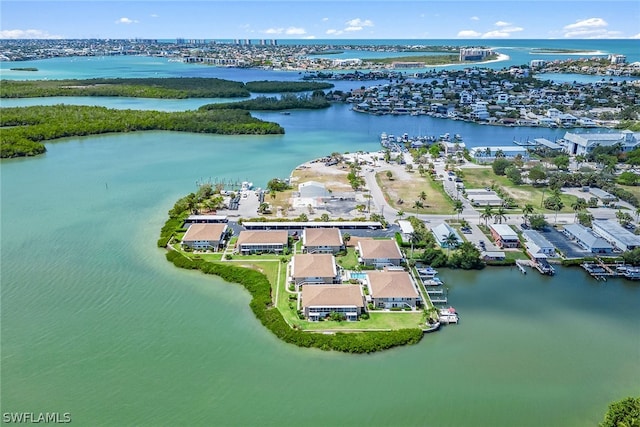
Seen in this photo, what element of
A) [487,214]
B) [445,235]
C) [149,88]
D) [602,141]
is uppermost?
[149,88]

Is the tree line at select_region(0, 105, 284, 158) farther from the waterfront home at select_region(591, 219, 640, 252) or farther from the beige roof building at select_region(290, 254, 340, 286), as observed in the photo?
the waterfront home at select_region(591, 219, 640, 252)

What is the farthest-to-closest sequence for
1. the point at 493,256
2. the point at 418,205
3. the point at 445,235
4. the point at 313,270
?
the point at 418,205 → the point at 445,235 → the point at 493,256 → the point at 313,270

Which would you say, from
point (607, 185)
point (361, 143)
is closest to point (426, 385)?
point (607, 185)

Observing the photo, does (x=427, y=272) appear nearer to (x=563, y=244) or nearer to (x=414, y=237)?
(x=414, y=237)

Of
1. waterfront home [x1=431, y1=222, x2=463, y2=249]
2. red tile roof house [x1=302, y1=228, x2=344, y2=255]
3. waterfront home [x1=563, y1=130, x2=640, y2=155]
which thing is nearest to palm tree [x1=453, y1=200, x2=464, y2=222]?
waterfront home [x1=431, y1=222, x2=463, y2=249]

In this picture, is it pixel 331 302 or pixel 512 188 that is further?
pixel 512 188

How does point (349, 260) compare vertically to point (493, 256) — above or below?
below

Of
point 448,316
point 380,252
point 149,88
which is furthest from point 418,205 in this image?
point 149,88
